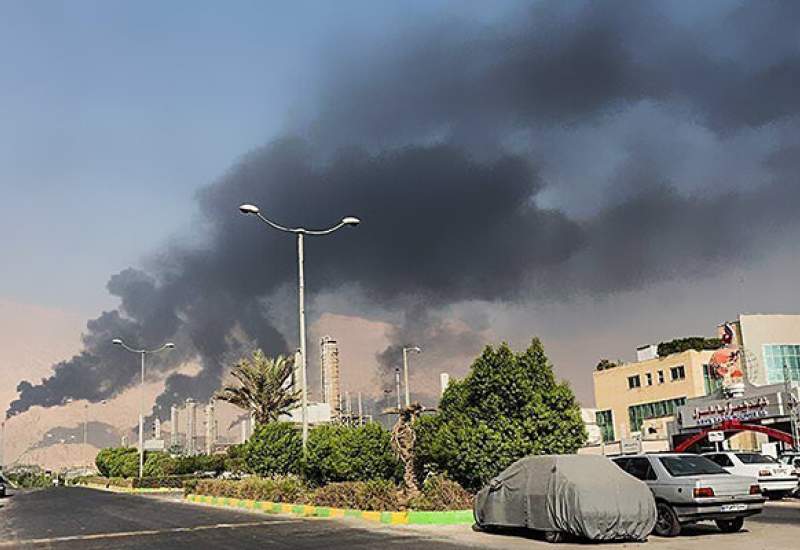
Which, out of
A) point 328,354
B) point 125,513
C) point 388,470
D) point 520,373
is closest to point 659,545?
point 520,373

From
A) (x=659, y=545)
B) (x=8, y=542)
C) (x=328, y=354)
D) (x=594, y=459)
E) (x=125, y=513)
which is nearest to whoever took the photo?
(x=659, y=545)

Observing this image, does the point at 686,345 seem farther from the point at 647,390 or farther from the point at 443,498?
the point at 443,498

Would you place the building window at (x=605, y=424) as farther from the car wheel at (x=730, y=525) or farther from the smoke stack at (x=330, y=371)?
the car wheel at (x=730, y=525)

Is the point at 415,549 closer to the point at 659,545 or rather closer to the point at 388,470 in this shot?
the point at 659,545

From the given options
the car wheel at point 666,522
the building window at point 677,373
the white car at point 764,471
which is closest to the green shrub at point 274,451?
the white car at point 764,471

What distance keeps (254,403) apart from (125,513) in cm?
2153

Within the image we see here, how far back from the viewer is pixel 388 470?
28156 mm

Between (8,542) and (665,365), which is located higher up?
(665,365)

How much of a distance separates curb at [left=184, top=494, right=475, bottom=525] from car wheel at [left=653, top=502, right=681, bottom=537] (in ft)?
15.4

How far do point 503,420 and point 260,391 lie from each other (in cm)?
3228

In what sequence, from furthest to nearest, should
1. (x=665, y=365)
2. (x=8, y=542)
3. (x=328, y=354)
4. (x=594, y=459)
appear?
(x=328, y=354) < (x=665, y=365) < (x=8, y=542) < (x=594, y=459)

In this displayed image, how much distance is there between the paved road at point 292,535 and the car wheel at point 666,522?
25 centimetres

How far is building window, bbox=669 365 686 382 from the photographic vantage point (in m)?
76.3

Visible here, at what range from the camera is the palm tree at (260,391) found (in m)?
51.7
